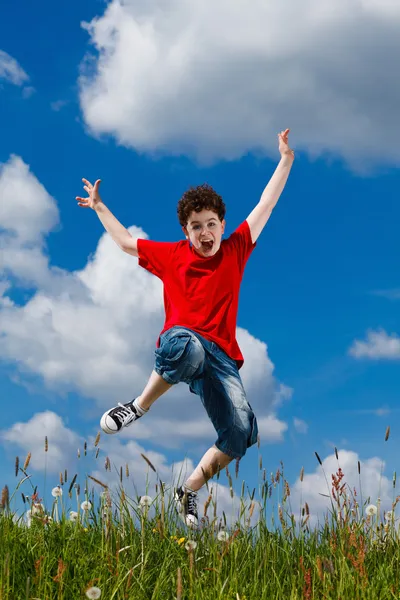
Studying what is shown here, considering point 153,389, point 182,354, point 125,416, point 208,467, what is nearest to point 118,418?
point 125,416

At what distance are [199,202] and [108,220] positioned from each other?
1.12 meters

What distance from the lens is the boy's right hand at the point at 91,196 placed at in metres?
7.35

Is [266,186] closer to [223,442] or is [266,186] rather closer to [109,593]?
[223,442]

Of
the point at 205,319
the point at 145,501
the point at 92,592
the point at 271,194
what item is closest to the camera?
the point at 92,592

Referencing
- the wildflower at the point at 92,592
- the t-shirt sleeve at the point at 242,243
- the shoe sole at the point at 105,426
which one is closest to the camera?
the wildflower at the point at 92,592

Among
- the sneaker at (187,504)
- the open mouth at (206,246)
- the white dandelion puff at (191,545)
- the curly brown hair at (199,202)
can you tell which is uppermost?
the curly brown hair at (199,202)

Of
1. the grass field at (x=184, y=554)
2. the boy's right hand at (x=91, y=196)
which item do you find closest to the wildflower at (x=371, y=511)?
the grass field at (x=184, y=554)

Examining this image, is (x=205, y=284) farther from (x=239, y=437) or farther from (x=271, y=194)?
(x=239, y=437)

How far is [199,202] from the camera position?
22.1 feet

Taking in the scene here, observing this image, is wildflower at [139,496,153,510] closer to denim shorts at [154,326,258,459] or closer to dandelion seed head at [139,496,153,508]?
dandelion seed head at [139,496,153,508]

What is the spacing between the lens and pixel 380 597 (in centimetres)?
450

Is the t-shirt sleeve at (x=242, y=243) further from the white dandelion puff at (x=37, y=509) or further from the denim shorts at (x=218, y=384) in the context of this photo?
the white dandelion puff at (x=37, y=509)

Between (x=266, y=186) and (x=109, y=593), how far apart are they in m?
4.21

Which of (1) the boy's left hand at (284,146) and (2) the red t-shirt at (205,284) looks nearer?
(2) the red t-shirt at (205,284)
